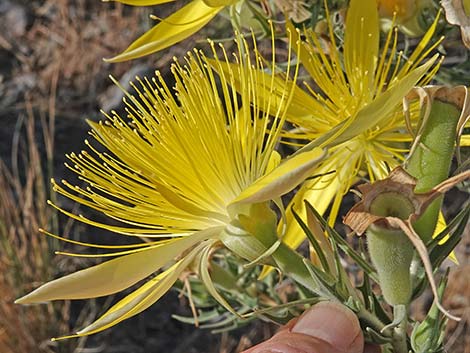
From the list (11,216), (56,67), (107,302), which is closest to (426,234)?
(107,302)

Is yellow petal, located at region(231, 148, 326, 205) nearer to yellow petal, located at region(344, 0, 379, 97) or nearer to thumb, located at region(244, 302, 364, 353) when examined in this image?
thumb, located at region(244, 302, 364, 353)

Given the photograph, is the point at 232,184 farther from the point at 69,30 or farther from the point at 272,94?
the point at 69,30

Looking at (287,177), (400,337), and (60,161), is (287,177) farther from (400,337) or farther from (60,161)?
(60,161)

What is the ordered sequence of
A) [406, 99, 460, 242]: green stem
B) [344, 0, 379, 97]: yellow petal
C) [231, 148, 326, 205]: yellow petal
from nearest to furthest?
[231, 148, 326, 205]: yellow petal → [406, 99, 460, 242]: green stem → [344, 0, 379, 97]: yellow petal

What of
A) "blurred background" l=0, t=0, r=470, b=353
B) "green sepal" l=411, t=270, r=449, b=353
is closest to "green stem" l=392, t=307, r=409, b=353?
"green sepal" l=411, t=270, r=449, b=353

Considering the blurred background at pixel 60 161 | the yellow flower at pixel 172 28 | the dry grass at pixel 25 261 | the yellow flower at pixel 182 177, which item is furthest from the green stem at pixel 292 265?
the dry grass at pixel 25 261

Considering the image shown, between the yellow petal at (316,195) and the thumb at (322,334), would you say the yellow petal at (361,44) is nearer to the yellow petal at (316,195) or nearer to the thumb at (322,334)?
the yellow petal at (316,195)
